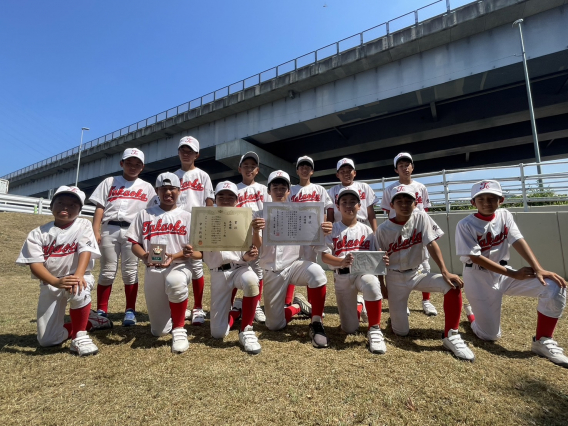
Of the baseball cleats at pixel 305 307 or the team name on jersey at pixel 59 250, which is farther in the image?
the baseball cleats at pixel 305 307

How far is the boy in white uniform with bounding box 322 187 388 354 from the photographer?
120 inches

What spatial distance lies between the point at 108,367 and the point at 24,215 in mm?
19020

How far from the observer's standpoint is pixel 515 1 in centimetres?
950

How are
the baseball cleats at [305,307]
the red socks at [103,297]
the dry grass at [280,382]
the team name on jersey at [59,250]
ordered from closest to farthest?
the dry grass at [280,382] → the team name on jersey at [59,250] → the red socks at [103,297] → the baseball cleats at [305,307]

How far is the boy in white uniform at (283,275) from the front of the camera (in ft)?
10.9

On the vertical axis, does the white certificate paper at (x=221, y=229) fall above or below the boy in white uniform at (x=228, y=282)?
above

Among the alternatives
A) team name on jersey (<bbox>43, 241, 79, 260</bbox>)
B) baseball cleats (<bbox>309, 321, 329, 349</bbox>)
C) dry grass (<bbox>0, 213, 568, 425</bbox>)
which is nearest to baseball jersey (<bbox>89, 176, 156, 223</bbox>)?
team name on jersey (<bbox>43, 241, 79, 260</bbox>)

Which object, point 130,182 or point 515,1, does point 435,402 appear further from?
point 515,1

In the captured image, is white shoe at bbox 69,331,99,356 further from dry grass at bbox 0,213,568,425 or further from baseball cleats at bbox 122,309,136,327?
baseball cleats at bbox 122,309,136,327

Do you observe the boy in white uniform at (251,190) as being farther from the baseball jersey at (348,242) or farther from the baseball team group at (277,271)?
the baseball jersey at (348,242)

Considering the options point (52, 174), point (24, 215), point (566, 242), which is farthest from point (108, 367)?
point (52, 174)

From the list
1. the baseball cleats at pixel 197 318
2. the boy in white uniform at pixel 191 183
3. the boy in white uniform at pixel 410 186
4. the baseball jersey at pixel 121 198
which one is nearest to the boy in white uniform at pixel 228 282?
the baseball cleats at pixel 197 318

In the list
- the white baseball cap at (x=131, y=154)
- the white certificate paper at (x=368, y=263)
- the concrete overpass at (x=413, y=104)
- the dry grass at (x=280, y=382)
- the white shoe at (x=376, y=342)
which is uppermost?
the concrete overpass at (x=413, y=104)

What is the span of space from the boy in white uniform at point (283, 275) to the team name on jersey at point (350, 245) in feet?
0.86
